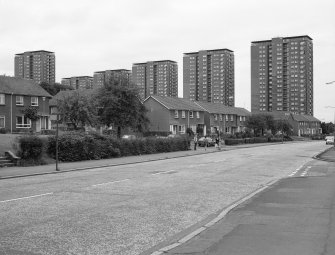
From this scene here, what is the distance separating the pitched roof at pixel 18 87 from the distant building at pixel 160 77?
228 ft

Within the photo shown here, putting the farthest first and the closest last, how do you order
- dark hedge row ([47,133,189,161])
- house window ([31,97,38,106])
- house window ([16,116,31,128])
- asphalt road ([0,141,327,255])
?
house window ([31,97,38,106]) < house window ([16,116,31,128]) < dark hedge row ([47,133,189,161]) < asphalt road ([0,141,327,255])

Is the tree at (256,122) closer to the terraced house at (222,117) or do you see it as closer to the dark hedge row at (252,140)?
the terraced house at (222,117)

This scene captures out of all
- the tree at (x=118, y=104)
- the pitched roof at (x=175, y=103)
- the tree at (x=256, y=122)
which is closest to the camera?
the tree at (x=118, y=104)

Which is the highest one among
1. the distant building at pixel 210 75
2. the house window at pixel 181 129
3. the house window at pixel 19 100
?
the distant building at pixel 210 75

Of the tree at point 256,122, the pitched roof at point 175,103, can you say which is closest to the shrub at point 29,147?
the pitched roof at point 175,103

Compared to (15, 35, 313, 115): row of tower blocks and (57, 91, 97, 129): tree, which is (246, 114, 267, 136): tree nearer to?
(15, 35, 313, 115): row of tower blocks

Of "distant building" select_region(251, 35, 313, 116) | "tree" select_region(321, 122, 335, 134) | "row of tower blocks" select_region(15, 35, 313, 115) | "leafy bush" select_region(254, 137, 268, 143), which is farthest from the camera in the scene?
"tree" select_region(321, 122, 335, 134)

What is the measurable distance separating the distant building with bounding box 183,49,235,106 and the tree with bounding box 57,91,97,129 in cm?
7222

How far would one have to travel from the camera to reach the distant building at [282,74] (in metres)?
123

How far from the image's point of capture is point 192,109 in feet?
267

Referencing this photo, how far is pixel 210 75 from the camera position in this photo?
124000mm

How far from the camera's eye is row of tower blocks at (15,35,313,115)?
121500mm

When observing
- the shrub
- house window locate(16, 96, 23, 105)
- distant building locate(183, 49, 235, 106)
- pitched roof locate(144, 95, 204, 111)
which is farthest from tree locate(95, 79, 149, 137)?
distant building locate(183, 49, 235, 106)

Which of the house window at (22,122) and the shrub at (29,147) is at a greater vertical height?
the house window at (22,122)
